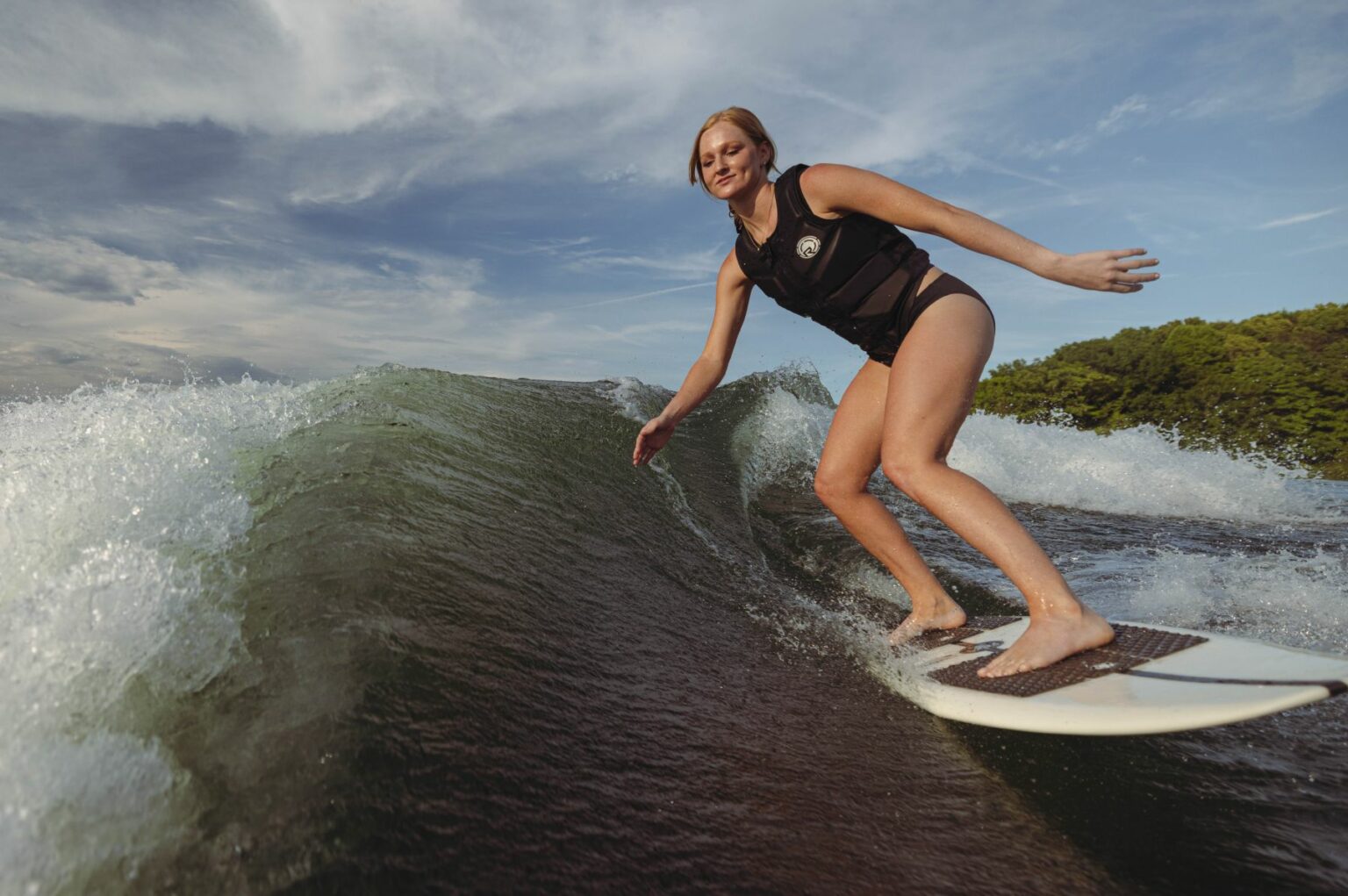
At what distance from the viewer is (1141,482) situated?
828 cm

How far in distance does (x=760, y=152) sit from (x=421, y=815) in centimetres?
253

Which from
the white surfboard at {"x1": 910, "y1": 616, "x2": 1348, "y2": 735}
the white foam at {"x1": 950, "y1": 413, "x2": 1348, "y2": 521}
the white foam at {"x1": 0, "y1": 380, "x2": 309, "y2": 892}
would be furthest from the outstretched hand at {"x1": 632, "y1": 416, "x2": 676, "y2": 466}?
the white foam at {"x1": 950, "y1": 413, "x2": 1348, "y2": 521}

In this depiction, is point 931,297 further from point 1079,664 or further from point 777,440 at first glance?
point 777,440

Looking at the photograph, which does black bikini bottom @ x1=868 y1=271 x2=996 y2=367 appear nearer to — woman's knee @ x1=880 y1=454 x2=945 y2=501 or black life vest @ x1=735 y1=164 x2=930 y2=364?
black life vest @ x1=735 y1=164 x2=930 y2=364

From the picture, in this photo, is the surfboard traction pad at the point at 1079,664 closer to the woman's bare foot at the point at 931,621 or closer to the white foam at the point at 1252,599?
the woman's bare foot at the point at 931,621

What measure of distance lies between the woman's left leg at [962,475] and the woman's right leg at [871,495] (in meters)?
0.34

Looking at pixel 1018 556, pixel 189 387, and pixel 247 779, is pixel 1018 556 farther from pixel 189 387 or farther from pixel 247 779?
pixel 189 387

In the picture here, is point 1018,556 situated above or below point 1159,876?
above

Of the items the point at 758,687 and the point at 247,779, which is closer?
the point at 247,779

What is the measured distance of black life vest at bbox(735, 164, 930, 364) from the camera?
9.54ft

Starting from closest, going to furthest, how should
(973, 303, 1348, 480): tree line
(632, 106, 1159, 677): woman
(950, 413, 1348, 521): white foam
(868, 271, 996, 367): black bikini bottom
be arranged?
(632, 106, 1159, 677): woman < (868, 271, 996, 367): black bikini bottom < (950, 413, 1348, 521): white foam < (973, 303, 1348, 480): tree line

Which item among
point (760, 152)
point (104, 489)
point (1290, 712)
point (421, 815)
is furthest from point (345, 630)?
point (1290, 712)

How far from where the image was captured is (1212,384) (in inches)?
832

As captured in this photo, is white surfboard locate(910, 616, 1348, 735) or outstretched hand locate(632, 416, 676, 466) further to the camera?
outstretched hand locate(632, 416, 676, 466)
